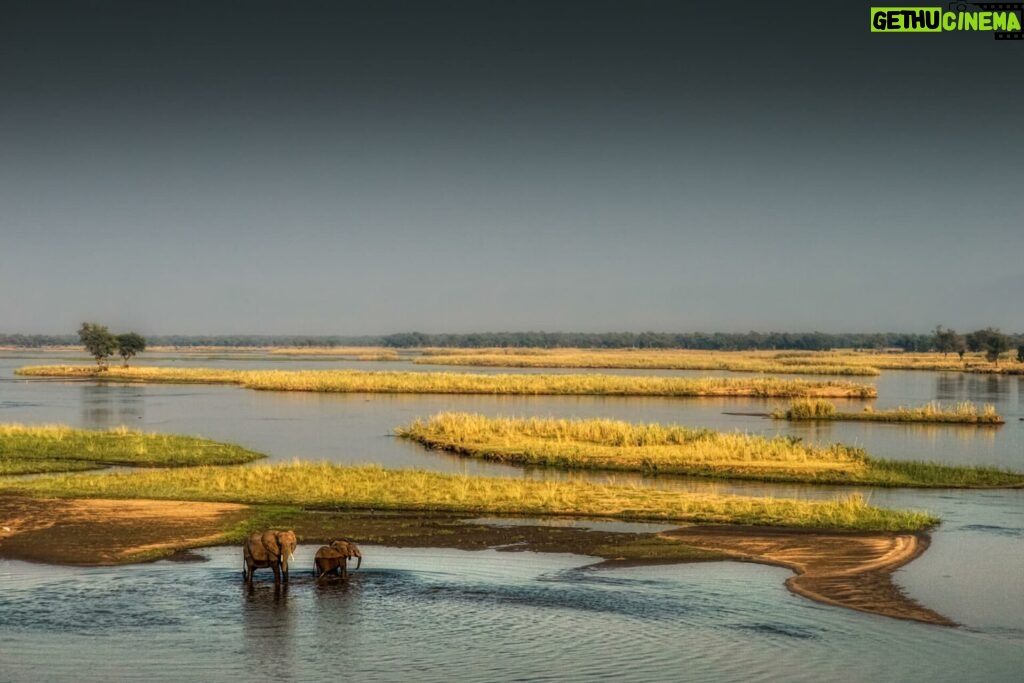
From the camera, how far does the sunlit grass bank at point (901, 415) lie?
57594 millimetres

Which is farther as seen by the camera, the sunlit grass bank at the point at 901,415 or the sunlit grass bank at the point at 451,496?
the sunlit grass bank at the point at 901,415

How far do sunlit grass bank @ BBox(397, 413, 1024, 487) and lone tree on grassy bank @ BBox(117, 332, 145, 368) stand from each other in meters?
83.3

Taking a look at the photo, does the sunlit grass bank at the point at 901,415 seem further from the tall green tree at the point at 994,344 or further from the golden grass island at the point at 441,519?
the tall green tree at the point at 994,344

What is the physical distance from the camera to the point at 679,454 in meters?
39.4

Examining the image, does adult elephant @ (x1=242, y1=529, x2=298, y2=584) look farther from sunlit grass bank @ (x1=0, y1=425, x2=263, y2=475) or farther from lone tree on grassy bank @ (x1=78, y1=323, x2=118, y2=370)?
lone tree on grassy bank @ (x1=78, y1=323, x2=118, y2=370)

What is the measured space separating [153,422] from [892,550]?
142ft

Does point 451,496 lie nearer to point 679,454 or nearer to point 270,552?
point 270,552

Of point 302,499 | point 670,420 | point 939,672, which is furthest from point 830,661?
point 670,420

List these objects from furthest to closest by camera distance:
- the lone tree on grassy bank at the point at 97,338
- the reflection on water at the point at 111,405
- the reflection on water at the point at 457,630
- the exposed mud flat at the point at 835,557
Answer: the lone tree on grassy bank at the point at 97,338 → the reflection on water at the point at 111,405 → the exposed mud flat at the point at 835,557 → the reflection on water at the point at 457,630

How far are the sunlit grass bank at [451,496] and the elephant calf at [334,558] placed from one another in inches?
354

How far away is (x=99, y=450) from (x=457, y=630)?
28.4 metres

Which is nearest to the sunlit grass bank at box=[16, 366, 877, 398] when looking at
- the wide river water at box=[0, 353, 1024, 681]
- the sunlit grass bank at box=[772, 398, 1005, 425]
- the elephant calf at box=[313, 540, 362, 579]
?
the sunlit grass bank at box=[772, 398, 1005, 425]

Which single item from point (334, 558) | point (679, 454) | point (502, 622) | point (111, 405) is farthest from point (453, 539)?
point (111, 405)

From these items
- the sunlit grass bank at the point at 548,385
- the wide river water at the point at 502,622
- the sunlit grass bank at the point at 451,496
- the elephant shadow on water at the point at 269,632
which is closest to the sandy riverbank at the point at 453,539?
the wide river water at the point at 502,622
